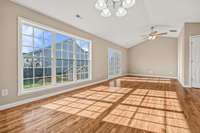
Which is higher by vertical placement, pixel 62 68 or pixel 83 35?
pixel 83 35

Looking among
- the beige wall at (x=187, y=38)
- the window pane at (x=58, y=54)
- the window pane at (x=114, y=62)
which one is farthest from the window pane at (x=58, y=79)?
the beige wall at (x=187, y=38)

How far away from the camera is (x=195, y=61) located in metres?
5.67

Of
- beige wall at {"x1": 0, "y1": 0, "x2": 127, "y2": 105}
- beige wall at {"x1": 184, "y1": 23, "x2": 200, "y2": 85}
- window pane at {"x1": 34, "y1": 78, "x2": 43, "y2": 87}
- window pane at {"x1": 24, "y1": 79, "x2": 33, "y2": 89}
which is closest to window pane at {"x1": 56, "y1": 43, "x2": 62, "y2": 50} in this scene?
beige wall at {"x1": 0, "y1": 0, "x2": 127, "y2": 105}

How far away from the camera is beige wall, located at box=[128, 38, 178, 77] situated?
9.86m

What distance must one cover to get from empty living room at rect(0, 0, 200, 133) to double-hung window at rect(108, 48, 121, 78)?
1.33m

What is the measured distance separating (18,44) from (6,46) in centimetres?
28

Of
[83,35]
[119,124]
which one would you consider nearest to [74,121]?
[119,124]

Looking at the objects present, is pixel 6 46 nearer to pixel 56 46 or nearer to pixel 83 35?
pixel 56 46

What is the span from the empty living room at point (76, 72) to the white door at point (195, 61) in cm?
3

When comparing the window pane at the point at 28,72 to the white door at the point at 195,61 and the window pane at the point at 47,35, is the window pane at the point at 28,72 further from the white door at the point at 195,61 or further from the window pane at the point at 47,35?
the white door at the point at 195,61

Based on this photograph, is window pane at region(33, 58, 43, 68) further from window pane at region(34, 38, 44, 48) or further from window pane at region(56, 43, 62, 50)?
window pane at region(56, 43, 62, 50)

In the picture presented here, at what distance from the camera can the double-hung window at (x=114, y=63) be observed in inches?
326

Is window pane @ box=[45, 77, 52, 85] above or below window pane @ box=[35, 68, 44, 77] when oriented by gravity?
below

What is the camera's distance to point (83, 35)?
5535 millimetres
